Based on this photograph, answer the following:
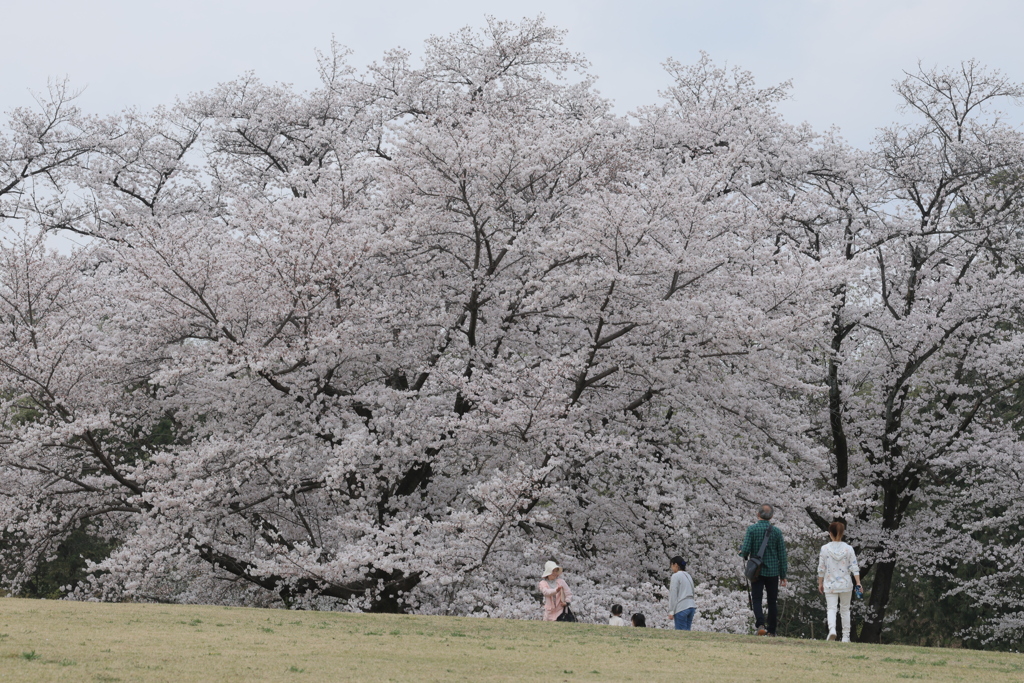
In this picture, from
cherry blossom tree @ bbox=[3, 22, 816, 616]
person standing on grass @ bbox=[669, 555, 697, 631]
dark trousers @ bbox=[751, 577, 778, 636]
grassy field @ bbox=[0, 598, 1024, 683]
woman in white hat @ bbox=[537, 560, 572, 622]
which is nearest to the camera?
grassy field @ bbox=[0, 598, 1024, 683]

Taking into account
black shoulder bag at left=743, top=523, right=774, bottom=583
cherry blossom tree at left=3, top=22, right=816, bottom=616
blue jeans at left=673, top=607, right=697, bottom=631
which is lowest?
blue jeans at left=673, top=607, right=697, bottom=631

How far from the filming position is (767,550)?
9266 millimetres

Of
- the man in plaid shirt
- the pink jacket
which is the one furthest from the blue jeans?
the man in plaid shirt

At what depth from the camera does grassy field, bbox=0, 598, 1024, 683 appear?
20.5 feet

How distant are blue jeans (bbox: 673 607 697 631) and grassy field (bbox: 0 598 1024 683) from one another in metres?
0.88

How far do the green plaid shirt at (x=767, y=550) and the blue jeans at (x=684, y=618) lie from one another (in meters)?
1.63

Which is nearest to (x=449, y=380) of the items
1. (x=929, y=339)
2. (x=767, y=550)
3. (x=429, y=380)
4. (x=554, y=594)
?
(x=429, y=380)

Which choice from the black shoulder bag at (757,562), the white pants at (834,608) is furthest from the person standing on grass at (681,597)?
the white pants at (834,608)

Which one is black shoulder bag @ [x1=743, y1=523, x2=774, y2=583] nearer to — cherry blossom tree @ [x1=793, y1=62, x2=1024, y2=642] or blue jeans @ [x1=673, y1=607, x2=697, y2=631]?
blue jeans @ [x1=673, y1=607, x2=697, y2=631]

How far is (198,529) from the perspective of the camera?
1303cm

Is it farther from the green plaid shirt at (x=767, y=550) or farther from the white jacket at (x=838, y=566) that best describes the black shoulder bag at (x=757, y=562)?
the white jacket at (x=838, y=566)

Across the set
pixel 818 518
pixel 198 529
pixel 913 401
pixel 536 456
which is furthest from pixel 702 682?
pixel 913 401

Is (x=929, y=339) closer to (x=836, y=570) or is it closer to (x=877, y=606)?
(x=877, y=606)

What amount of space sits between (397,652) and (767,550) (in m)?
3.71
